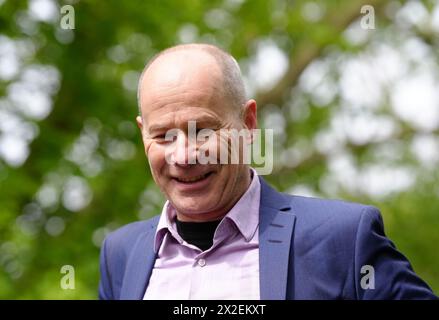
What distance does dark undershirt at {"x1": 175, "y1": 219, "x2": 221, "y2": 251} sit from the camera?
7.18 ft

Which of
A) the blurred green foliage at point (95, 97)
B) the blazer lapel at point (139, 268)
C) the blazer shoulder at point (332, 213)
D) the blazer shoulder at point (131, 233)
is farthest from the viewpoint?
the blurred green foliage at point (95, 97)

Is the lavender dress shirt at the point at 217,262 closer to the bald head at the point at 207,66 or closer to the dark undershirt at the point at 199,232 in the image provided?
the dark undershirt at the point at 199,232

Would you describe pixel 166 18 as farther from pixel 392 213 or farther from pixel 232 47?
pixel 392 213

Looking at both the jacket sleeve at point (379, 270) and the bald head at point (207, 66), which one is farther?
the bald head at point (207, 66)

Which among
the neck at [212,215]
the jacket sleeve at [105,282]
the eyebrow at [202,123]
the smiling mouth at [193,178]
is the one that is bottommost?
the jacket sleeve at [105,282]

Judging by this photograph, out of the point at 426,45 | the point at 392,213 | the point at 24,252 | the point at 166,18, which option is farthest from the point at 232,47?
the point at 392,213

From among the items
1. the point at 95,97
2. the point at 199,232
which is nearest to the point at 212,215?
the point at 199,232

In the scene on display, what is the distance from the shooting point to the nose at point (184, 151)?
6.84ft

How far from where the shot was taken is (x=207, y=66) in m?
2.14

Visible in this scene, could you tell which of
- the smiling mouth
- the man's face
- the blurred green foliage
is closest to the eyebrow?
the man's face

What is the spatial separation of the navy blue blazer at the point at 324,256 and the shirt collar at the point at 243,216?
0.03 metres

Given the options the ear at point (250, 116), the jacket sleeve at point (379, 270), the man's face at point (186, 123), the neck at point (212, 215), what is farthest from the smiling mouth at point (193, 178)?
the jacket sleeve at point (379, 270)

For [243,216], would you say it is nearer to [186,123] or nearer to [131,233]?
[186,123]

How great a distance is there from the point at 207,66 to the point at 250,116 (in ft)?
0.76
